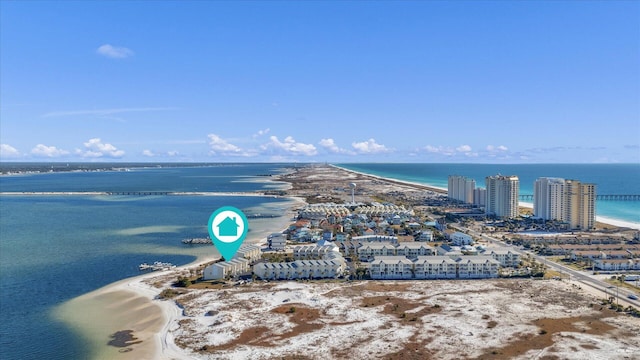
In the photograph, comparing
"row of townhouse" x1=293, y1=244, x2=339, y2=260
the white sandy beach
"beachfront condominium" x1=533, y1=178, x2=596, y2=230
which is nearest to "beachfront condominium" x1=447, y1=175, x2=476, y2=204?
"beachfront condominium" x1=533, y1=178, x2=596, y2=230

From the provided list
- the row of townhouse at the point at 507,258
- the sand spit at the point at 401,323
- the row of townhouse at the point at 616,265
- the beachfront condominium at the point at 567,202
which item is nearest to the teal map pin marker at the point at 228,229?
the sand spit at the point at 401,323

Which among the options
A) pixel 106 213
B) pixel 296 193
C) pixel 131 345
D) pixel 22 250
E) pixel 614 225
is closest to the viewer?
pixel 131 345

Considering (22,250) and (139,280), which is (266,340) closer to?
(139,280)

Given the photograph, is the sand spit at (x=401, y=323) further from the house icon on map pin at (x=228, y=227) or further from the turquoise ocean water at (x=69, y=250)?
the turquoise ocean water at (x=69, y=250)

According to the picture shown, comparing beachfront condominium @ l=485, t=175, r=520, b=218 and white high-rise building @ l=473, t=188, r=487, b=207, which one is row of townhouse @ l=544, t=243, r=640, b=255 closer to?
beachfront condominium @ l=485, t=175, r=520, b=218

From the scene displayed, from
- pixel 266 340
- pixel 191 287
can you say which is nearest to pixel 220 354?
pixel 266 340

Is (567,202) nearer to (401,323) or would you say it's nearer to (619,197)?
(619,197)
